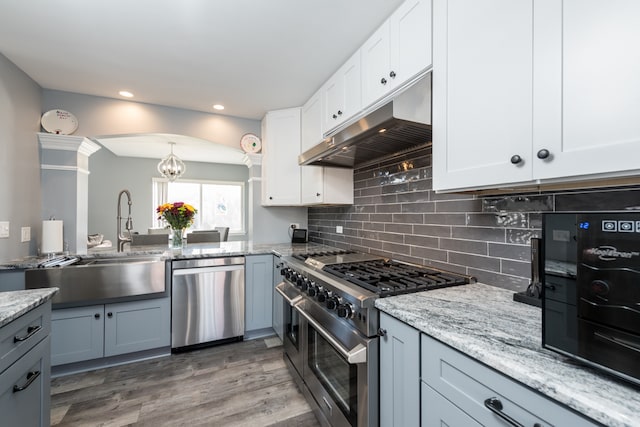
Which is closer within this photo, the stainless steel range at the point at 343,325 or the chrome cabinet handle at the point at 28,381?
the chrome cabinet handle at the point at 28,381

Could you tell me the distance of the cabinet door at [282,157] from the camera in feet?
9.56

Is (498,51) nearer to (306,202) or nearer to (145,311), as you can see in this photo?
(306,202)

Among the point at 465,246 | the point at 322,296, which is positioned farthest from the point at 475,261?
the point at 322,296

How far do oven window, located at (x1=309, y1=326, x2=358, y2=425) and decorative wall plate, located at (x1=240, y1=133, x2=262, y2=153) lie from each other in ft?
7.61

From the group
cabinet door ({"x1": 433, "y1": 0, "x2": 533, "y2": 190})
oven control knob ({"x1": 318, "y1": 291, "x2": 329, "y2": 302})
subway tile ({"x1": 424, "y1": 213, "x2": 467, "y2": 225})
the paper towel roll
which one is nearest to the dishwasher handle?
the paper towel roll

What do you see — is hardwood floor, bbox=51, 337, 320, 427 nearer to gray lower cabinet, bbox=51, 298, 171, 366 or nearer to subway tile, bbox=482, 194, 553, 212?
gray lower cabinet, bbox=51, 298, 171, 366

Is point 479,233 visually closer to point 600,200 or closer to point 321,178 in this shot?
point 600,200

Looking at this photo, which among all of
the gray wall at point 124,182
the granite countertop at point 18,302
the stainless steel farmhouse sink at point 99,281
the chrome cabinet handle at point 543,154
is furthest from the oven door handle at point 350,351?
the gray wall at point 124,182

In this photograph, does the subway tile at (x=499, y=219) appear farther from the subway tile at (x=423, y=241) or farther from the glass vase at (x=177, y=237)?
the glass vase at (x=177, y=237)

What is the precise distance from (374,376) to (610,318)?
843 mm

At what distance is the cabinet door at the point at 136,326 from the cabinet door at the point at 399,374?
6.76 feet

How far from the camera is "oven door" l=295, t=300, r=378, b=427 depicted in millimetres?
1158

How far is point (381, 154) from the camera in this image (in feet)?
6.63

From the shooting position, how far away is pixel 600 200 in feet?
3.27
